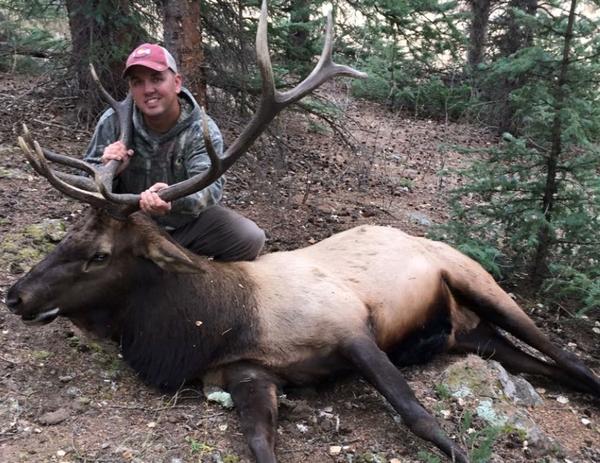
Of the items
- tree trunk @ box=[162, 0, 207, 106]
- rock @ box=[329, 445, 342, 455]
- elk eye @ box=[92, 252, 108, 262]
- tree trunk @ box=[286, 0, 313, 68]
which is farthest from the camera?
tree trunk @ box=[286, 0, 313, 68]

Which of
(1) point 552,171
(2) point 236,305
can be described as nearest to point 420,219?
(1) point 552,171

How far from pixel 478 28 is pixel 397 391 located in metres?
11.7

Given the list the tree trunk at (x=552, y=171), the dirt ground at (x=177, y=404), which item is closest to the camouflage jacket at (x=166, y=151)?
the dirt ground at (x=177, y=404)

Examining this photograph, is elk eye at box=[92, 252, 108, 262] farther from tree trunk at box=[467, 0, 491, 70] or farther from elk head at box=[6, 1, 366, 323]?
tree trunk at box=[467, 0, 491, 70]

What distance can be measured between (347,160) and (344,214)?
6.38 feet

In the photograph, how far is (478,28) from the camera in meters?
13.8

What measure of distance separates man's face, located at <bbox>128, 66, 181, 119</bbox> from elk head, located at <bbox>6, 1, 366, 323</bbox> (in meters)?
0.55

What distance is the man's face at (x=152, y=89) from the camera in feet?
13.6

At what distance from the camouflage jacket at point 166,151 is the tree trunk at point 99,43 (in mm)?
2344

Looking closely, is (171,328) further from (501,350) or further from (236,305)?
(501,350)

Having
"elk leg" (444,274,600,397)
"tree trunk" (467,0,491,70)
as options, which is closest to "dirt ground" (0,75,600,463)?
"elk leg" (444,274,600,397)

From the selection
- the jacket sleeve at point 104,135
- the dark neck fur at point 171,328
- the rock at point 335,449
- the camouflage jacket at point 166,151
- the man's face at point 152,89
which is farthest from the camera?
the jacket sleeve at point 104,135

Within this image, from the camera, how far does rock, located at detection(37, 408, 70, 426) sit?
11.8 feet

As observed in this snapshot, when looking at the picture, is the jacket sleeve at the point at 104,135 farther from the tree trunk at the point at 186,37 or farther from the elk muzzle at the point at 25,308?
the tree trunk at the point at 186,37
